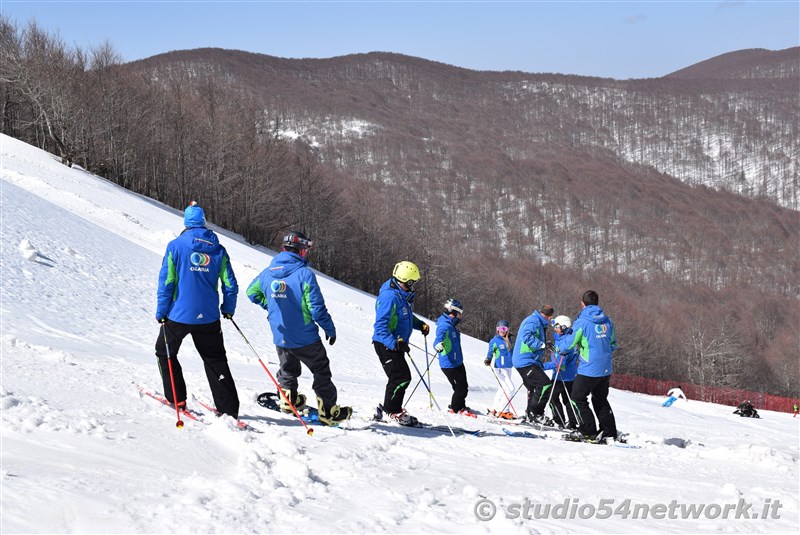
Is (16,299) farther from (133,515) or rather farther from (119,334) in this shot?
(133,515)

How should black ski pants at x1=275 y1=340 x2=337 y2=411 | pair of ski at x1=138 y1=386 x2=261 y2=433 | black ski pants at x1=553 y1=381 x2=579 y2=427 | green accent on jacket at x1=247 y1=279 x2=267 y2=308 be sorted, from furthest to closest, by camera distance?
black ski pants at x1=553 y1=381 x2=579 y2=427
green accent on jacket at x1=247 y1=279 x2=267 y2=308
black ski pants at x1=275 y1=340 x2=337 y2=411
pair of ski at x1=138 y1=386 x2=261 y2=433

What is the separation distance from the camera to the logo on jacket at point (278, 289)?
270 inches

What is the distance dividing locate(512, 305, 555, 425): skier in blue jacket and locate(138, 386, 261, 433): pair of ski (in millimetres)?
5417

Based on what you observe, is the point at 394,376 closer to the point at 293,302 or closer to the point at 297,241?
the point at 293,302

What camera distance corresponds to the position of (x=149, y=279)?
54.5 feet

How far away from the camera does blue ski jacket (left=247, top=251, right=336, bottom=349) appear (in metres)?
6.83

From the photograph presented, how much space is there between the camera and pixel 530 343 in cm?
1087

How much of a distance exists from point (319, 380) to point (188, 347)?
5.10m

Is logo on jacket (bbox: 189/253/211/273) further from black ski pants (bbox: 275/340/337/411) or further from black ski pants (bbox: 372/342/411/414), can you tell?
black ski pants (bbox: 372/342/411/414)

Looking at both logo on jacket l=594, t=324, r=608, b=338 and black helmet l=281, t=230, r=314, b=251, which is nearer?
black helmet l=281, t=230, r=314, b=251

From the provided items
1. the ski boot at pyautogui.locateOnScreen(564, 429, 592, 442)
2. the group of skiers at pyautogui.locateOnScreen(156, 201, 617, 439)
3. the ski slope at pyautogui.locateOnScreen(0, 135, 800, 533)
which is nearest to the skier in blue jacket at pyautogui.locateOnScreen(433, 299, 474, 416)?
the ski slope at pyautogui.locateOnScreen(0, 135, 800, 533)

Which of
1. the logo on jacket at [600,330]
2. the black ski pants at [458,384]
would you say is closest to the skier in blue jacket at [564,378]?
the black ski pants at [458,384]

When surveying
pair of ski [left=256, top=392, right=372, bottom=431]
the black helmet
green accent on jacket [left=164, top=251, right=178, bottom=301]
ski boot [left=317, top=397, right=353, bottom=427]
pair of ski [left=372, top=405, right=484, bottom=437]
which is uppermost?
the black helmet

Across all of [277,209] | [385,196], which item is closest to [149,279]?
[277,209]
